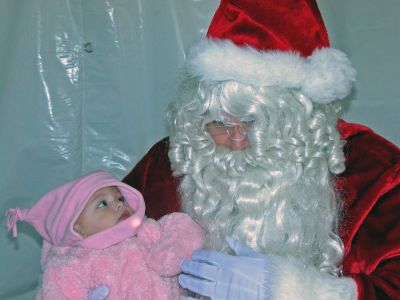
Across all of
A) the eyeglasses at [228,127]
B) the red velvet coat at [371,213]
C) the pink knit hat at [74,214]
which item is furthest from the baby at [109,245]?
the red velvet coat at [371,213]

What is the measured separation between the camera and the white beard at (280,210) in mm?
1402

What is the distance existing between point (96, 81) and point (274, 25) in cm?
91

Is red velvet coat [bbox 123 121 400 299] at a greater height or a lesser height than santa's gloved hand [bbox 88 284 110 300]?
greater

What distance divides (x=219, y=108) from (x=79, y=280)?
0.52 meters

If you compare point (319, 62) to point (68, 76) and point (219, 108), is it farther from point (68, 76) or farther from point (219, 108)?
point (68, 76)

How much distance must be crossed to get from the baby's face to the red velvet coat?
55 centimetres

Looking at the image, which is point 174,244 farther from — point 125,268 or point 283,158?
point 283,158

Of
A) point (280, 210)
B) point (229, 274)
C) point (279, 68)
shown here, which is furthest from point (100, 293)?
point (279, 68)

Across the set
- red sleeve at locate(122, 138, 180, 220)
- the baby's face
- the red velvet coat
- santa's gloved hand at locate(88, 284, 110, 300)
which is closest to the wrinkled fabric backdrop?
red sleeve at locate(122, 138, 180, 220)

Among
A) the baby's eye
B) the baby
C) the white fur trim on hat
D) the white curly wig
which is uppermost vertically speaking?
the white fur trim on hat

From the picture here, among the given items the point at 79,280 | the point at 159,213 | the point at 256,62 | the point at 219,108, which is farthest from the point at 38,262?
the point at 256,62

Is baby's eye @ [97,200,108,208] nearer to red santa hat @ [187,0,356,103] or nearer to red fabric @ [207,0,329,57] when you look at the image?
red santa hat @ [187,0,356,103]

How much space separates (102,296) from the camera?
4.50 ft

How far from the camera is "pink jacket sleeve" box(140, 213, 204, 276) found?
1.41 meters
